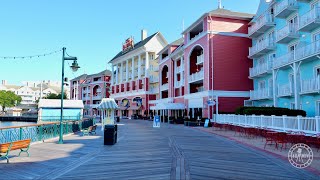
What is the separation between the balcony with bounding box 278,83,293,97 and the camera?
24502mm

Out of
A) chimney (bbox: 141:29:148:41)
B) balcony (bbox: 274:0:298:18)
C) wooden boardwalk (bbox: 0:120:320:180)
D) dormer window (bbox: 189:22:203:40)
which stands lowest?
wooden boardwalk (bbox: 0:120:320:180)

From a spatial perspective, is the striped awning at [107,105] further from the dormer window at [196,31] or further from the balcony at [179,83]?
the balcony at [179,83]

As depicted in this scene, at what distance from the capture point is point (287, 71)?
2706cm

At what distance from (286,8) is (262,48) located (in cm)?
620

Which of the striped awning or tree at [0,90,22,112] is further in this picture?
tree at [0,90,22,112]

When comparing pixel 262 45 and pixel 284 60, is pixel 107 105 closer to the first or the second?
pixel 284 60

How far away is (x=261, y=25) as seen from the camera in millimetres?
30891

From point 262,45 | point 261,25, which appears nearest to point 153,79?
point 262,45

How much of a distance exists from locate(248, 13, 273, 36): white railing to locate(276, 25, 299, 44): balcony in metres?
3.67

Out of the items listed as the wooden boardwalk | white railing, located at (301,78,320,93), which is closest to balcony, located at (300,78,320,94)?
white railing, located at (301,78,320,93)

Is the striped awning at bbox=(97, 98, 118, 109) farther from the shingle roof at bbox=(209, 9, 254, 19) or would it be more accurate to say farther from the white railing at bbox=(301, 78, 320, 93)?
the shingle roof at bbox=(209, 9, 254, 19)

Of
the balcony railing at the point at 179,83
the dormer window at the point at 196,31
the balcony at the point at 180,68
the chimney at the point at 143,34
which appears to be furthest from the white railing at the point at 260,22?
the chimney at the point at 143,34

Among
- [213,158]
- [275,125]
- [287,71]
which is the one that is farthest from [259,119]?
[213,158]

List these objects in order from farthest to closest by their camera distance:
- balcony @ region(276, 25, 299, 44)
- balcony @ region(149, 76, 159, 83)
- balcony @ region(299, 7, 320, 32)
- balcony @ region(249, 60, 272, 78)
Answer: balcony @ region(149, 76, 159, 83), balcony @ region(249, 60, 272, 78), balcony @ region(276, 25, 299, 44), balcony @ region(299, 7, 320, 32)
